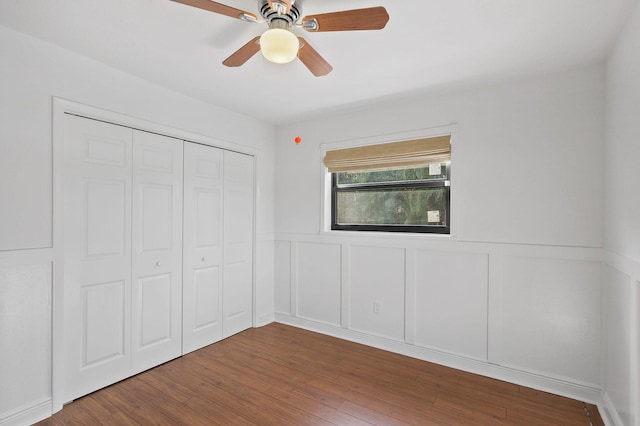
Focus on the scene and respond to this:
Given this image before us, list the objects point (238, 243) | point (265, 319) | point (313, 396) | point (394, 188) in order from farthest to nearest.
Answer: point (265, 319) < point (238, 243) < point (394, 188) < point (313, 396)

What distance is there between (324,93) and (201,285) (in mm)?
2244

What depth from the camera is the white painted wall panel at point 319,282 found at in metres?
3.46

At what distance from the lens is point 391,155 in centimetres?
310

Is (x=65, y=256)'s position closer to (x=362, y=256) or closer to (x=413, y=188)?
(x=362, y=256)

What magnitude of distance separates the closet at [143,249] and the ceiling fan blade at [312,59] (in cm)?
164

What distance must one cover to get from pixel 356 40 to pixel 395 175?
1556 millimetres

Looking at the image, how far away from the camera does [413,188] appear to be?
3.13 m

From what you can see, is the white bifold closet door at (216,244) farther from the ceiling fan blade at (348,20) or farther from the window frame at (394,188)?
the ceiling fan blade at (348,20)

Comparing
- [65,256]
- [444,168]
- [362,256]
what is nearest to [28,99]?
[65,256]

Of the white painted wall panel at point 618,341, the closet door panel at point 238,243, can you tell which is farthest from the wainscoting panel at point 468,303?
the closet door panel at point 238,243

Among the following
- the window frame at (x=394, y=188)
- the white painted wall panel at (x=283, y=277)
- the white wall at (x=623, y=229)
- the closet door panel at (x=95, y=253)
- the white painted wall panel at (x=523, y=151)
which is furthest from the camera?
the white painted wall panel at (x=283, y=277)

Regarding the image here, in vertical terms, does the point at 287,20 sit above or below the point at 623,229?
above

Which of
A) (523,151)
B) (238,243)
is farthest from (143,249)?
(523,151)

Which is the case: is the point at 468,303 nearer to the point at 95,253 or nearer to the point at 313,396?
the point at 313,396
